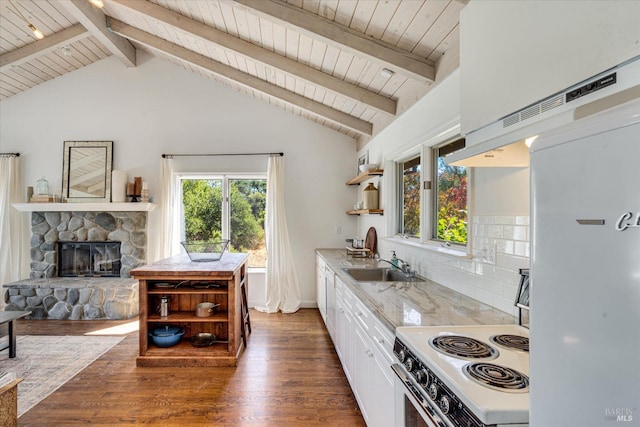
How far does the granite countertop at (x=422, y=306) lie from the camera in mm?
1491

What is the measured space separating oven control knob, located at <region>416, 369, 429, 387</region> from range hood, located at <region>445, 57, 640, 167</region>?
83 centimetres

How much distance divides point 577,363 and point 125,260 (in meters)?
5.24

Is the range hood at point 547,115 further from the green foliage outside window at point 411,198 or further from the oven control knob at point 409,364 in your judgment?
the green foliage outside window at point 411,198

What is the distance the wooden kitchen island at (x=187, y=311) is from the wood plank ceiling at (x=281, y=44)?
6.70 ft

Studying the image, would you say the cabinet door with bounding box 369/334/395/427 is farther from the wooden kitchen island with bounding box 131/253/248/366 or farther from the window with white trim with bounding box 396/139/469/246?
the wooden kitchen island with bounding box 131/253/248/366

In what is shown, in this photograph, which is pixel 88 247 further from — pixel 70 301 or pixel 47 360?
pixel 47 360

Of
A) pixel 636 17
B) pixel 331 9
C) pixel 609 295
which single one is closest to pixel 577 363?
pixel 609 295

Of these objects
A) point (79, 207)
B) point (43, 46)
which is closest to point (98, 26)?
point (43, 46)

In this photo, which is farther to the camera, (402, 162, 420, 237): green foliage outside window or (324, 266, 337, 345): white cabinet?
(324, 266, 337, 345): white cabinet

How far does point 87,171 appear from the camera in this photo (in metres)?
4.72

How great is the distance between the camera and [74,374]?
275 centimetres

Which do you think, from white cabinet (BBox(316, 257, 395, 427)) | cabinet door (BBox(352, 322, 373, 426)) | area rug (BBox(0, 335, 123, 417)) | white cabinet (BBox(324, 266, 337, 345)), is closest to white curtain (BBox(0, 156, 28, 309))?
area rug (BBox(0, 335, 123, 417))

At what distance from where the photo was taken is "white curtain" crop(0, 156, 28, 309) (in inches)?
181

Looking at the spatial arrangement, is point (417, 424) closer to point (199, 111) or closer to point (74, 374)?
point (74, 374)
